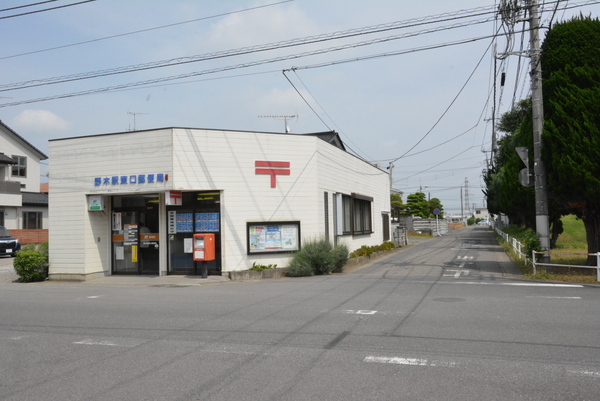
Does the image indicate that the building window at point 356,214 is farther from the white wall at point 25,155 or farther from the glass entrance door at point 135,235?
the white wall at point 25,155

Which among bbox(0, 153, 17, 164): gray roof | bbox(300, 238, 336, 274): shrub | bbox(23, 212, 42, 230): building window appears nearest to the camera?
bbox(300, 238, 336, 274): shrub

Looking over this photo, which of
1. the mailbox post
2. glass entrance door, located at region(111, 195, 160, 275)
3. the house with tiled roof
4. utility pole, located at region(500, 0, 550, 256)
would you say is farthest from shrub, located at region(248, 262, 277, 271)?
the house with tiled roof

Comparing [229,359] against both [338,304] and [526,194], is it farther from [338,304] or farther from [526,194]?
[526,194]

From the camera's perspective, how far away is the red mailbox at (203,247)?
613 inches

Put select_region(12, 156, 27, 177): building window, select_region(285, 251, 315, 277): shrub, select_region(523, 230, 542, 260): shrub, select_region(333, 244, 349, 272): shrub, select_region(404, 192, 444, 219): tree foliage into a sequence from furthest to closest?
select_region(404, 192, 444, 219): tree foliage, select_region(12, 156, 27, 177): building window, select_region(333, 244, 349, 272): shrub, select_region(285, 251, 315, 277): shrub, select_region(523, 230, 542, 260): shrub

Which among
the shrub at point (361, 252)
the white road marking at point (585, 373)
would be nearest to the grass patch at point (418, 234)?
the shrub at point (361, 252)

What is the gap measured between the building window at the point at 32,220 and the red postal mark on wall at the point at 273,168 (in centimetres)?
3026

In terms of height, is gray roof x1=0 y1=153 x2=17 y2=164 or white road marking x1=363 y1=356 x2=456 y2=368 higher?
gray roof x1=0 y1=153 x2=17 y2=164

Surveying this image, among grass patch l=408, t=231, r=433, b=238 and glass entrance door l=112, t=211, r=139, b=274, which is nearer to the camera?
glass entrance door l=112, t=211, r=139, b=274

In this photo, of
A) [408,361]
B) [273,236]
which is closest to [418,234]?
[273,236]

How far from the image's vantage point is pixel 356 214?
2400 centimetres

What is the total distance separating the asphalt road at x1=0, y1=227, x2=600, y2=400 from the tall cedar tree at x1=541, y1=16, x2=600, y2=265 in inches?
150

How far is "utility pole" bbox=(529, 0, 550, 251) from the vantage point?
1502cm

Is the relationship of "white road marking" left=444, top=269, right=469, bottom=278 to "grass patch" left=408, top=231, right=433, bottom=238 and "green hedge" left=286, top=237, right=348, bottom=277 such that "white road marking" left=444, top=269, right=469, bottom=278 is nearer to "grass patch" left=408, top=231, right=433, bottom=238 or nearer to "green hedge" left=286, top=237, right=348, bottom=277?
"green hedge" left=286, top=237, right=348, bottom=277
